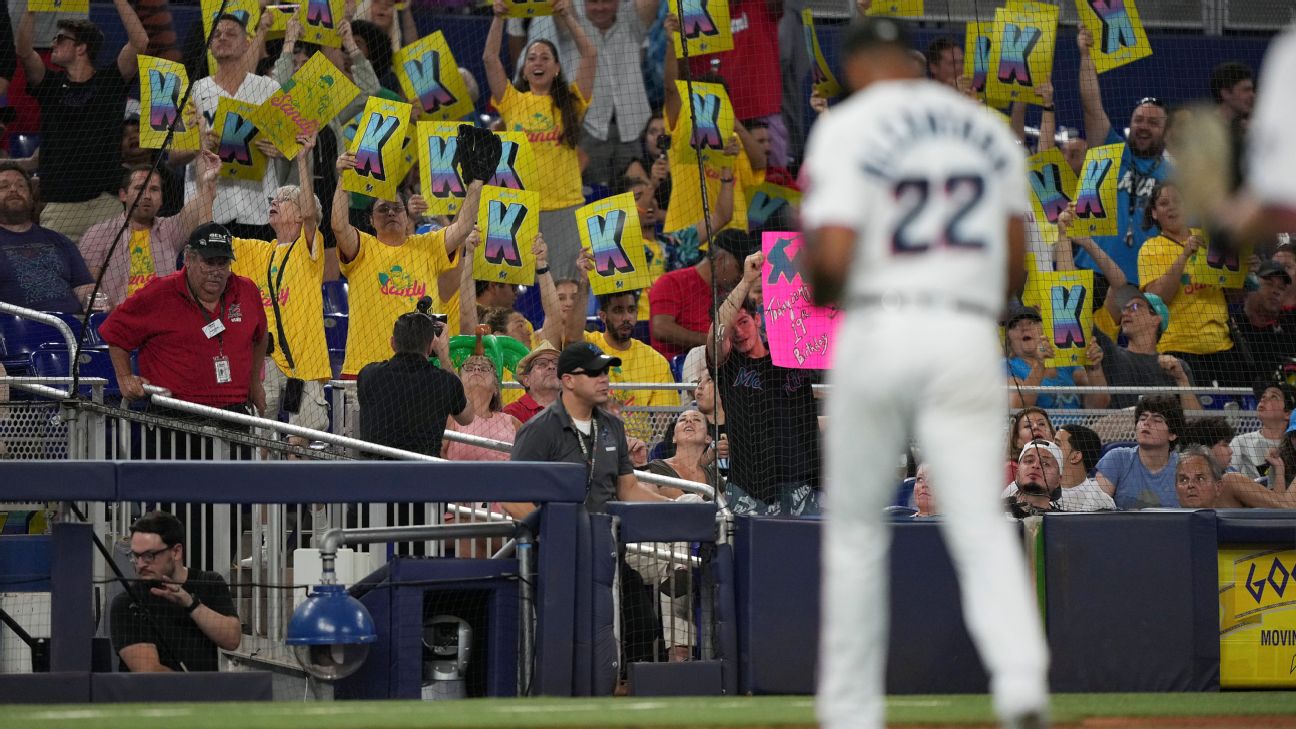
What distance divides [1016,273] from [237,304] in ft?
20.7

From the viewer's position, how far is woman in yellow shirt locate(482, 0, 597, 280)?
12.9 m

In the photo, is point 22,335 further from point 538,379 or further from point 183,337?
point 538,379

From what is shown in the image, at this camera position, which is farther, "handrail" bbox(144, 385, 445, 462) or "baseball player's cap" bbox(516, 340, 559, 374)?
"baseball player's cap" bbox(516, 340, 559, 374)

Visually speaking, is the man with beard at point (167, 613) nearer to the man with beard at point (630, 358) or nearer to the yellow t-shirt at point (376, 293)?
the yellow t-shirt at point (376, 293)

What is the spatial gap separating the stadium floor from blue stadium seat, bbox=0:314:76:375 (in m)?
4.58

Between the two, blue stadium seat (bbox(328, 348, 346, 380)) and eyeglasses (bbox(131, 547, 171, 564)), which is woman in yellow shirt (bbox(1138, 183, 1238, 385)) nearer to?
blue stadium seat (bbox(328, 348, 346, 380))

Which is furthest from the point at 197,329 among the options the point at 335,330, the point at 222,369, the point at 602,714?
the point at 602,714

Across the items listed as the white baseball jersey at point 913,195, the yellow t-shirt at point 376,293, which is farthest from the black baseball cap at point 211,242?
the white baseball jersey at point 913,195

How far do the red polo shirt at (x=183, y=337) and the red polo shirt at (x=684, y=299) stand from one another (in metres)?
3.06

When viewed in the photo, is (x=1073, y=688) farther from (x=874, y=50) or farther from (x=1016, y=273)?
(x=874, y=50)

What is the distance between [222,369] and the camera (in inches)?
388

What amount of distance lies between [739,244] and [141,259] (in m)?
4.12

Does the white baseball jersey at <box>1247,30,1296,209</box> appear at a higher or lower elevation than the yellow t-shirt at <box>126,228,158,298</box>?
lower

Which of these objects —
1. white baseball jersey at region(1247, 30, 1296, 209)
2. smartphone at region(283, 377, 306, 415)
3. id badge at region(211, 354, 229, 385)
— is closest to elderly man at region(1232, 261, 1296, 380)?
smartphone at region(283, 377, 306, 415)
